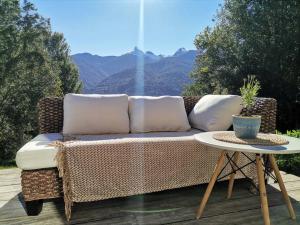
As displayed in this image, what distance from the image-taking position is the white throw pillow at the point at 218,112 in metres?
2.69

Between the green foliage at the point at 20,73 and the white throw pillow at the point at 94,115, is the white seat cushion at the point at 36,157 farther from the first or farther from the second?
the green foliage at the point at 20,73

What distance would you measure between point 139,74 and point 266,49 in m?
29.8

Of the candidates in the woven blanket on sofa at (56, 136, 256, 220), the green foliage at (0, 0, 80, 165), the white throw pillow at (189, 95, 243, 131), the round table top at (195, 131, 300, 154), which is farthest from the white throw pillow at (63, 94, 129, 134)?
the green foliage at (0, 0, 80, 165)

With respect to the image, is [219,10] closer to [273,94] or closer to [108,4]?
[273,94]

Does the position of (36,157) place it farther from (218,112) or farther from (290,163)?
(290,163)

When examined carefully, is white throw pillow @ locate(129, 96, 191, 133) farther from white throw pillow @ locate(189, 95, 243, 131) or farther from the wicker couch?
the wicker couch

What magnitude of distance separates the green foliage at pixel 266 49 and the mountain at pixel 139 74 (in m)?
3.76

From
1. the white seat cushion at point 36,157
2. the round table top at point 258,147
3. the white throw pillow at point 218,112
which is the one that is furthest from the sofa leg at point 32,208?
the white throw pillow at point 218,112

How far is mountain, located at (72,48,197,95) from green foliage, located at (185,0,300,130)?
376 cm

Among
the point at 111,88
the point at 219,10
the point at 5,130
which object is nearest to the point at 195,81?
the point at 219,10

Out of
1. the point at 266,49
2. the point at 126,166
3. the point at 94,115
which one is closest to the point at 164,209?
the point at 126,166

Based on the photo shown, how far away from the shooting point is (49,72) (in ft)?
38.2

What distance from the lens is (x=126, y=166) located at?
6.68 ft

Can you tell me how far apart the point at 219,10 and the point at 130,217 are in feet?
27.2
